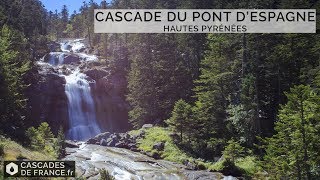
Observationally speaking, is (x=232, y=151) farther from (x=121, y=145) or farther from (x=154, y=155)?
(x=121, y=145)

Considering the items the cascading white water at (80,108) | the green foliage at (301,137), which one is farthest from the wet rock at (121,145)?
the green foliage at (301,137)

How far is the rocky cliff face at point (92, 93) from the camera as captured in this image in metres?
49.2

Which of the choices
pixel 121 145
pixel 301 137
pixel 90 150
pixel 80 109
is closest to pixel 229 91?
pixel 121 145

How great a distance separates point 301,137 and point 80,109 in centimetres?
3768

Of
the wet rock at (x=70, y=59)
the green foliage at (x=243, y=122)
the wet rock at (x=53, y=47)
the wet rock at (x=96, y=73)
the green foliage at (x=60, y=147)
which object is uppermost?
the wet rock at (x=53, y=47)

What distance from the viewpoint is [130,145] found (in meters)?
36.0

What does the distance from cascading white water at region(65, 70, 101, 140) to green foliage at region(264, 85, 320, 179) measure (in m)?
33.1

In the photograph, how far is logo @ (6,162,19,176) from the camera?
12.6 m

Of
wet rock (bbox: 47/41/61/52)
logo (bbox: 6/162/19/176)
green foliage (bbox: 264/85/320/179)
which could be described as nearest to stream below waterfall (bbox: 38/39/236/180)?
green foliage (bbox: 264/85/320/179)

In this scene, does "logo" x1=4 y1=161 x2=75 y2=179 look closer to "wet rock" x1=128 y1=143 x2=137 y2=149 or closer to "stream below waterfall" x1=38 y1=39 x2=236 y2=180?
"stream below waterfall" x1=38 y1=39 x2=236 y2=180

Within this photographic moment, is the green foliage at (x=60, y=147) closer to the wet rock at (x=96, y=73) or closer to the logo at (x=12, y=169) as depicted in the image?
the logo at (x=12, y=169)

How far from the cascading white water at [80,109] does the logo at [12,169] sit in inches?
1410

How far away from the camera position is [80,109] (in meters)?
51.8

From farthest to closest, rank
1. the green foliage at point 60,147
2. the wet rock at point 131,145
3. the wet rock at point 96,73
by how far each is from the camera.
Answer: the wet rock at point 96,73 < the wet rock at point 131,145 < the green foliage at point 60,147
